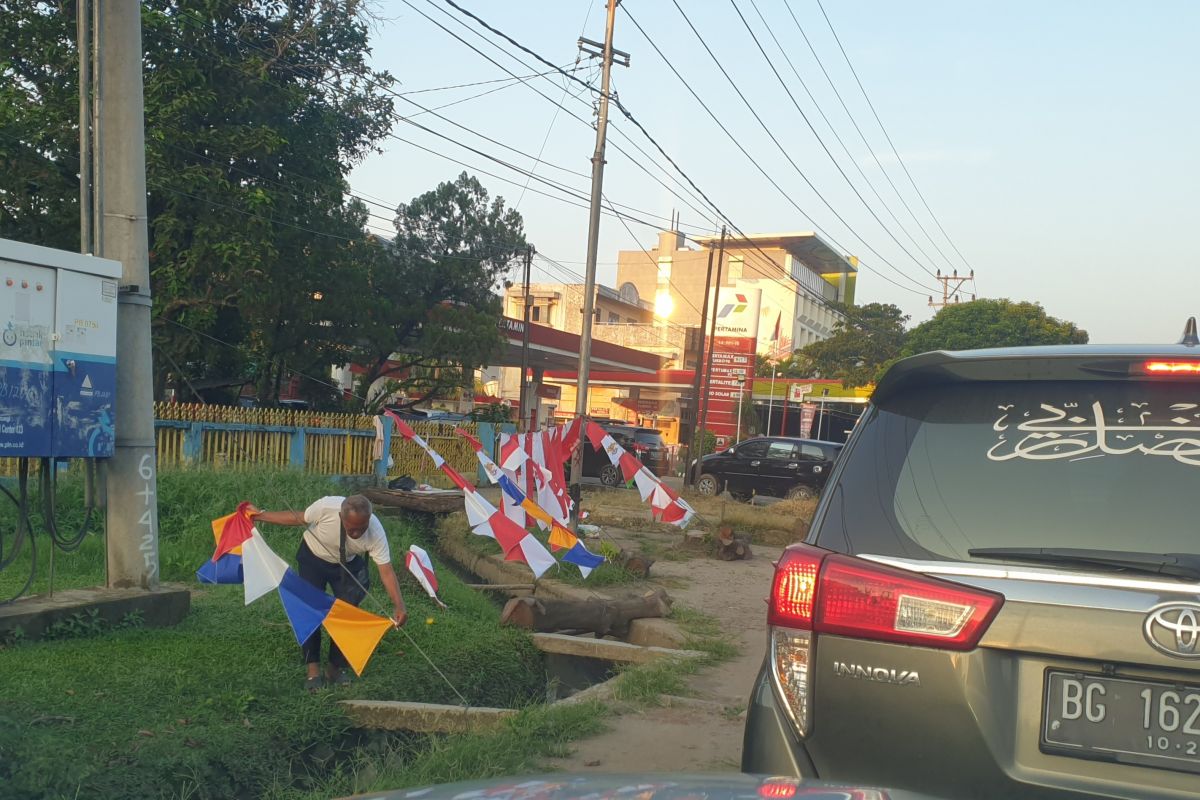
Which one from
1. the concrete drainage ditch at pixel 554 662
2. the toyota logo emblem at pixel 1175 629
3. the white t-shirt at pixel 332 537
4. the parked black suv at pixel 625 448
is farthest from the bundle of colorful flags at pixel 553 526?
the parked black suv at pixel 625 448

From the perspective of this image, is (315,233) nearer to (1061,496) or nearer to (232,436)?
(232,436)

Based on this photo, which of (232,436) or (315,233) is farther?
(315,233)

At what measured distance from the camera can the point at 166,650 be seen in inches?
243

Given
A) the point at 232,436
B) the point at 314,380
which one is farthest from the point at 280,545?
the point at 314,380

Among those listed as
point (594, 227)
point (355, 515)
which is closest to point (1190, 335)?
point (355, 515)

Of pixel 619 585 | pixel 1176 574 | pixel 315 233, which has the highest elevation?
pixel 315 233

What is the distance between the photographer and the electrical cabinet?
18.9 feet

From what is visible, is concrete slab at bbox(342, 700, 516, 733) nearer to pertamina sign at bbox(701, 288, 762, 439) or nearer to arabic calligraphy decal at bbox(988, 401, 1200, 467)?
arabic calligraphy decal at bbox(988, 401, 1200, 467)

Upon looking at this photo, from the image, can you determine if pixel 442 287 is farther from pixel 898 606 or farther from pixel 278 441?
pixel 898 606

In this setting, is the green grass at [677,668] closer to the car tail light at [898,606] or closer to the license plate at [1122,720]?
the car tail light at [898,606]

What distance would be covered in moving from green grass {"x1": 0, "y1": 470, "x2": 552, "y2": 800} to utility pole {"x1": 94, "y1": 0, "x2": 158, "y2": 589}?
2.20 feet

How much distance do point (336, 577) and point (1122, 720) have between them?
5368 millimetres

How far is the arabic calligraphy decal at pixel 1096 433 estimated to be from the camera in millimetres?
2273

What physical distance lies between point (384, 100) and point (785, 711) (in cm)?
1888
